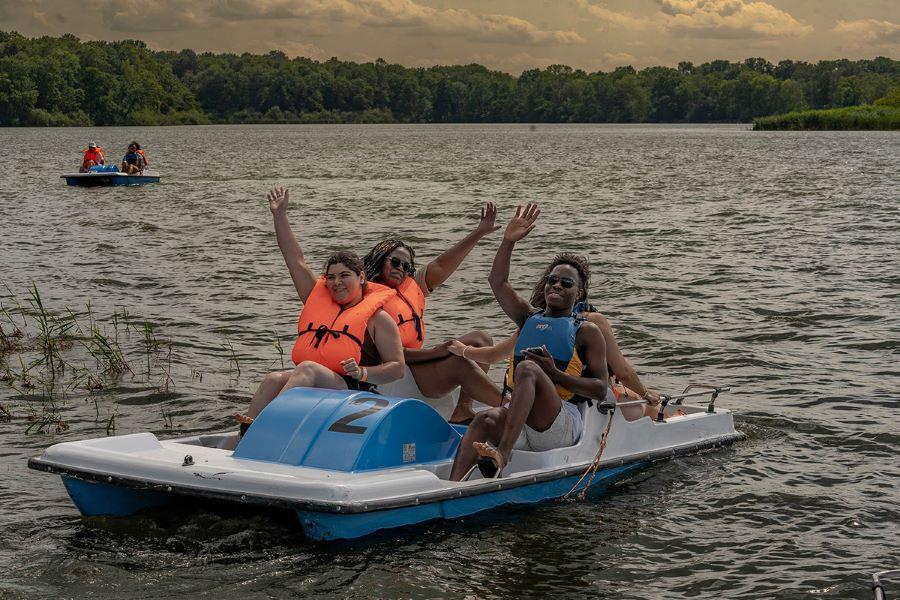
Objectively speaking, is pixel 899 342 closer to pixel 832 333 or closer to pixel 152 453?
pixel 832 333

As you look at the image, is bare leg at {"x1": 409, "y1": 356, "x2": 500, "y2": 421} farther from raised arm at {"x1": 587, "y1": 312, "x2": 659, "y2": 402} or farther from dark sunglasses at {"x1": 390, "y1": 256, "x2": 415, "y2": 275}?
raised arm at {"x1": 587, "y1": 312, "x2": 659, "y2": 402}

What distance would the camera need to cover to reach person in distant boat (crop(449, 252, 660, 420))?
8.05 meters

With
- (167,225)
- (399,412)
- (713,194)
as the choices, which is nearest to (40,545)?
(399,412)

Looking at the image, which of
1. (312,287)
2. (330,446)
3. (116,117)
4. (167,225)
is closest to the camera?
(330,446)

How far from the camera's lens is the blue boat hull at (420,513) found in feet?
21.8

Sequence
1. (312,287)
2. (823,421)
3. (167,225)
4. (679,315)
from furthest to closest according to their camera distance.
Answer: (167,225) < (679,315) < (823,421) < (312,287)

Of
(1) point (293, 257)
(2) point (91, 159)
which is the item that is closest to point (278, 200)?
(1) point (293, 257)

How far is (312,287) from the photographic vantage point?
8.47 m

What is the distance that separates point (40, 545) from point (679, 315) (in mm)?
Result: 10223

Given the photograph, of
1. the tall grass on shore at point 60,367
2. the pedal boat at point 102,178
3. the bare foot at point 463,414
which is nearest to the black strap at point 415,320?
the bare foot at point 463,414

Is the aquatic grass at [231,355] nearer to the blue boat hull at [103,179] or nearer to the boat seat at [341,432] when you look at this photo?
the boat seat at [341,432]

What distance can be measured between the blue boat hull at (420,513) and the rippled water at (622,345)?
0.38 feet

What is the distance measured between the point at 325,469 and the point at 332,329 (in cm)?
125

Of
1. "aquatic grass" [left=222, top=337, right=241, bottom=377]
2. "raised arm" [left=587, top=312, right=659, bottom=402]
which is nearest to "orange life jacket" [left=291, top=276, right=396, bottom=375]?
"raised arm" [left=587, top=312, right=659, bottom=402]
